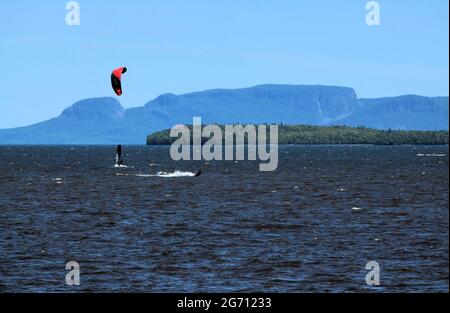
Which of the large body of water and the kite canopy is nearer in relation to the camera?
the large body of water

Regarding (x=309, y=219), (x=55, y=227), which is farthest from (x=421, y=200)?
(x=55, y=227)

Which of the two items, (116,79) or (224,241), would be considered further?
(116,79)

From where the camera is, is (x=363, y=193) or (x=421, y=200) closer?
(x=421, y=200)

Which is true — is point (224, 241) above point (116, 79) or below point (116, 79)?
below

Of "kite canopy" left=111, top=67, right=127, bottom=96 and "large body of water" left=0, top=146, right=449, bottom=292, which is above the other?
"kite canopy" left=111, top=67, right=127, bottom=96

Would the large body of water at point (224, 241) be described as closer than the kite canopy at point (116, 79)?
Yes

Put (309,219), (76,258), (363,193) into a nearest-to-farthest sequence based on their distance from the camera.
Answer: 1. (76,258)
2. (309,219)
3. (363,193)

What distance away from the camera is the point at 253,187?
357ft

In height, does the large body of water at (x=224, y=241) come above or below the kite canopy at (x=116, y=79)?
below

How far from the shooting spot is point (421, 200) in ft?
279

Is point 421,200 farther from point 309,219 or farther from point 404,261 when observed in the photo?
point 404,261
